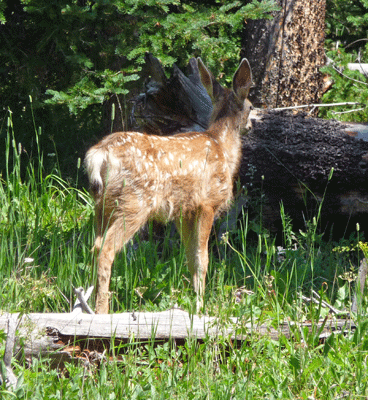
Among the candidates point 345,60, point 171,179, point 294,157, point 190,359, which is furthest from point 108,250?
point 345,60

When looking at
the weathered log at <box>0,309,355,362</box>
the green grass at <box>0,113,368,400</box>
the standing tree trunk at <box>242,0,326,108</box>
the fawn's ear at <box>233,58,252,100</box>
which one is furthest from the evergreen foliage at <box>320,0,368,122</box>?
the weathered log at <box>0,309,355,362</box>

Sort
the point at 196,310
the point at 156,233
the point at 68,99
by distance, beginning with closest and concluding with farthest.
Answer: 1. the point at 196,310
2. the point at 68,99
3. the point at 156,233

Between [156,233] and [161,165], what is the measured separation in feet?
5.87

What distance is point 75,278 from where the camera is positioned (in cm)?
390

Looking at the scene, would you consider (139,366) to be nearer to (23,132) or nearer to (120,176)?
(120,176)

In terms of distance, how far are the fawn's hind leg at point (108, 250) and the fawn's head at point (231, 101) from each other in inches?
63.7

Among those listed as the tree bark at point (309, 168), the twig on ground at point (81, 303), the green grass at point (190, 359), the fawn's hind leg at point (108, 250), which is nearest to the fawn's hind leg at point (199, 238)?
the green grass at point (190, 359)

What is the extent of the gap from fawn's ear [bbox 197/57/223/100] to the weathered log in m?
2.52

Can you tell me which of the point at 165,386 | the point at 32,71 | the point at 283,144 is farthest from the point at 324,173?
the point at 32,71

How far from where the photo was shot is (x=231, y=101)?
5.16m

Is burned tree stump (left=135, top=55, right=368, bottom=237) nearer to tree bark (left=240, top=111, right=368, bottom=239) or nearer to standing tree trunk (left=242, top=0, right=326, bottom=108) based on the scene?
tree bark (left=240, top=111, right=368, bottom=239)

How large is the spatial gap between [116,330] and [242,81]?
280 cm

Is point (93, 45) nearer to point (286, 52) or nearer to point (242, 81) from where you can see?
point (242, 81)

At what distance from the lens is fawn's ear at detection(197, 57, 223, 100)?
4936 mm
